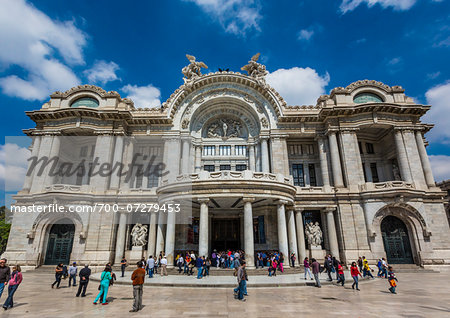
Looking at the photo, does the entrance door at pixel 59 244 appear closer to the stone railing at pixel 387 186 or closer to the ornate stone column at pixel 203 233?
the ornate stone column at pixel 203 233

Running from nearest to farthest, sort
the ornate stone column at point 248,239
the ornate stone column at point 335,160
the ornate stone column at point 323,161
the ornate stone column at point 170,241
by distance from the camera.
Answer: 1. the ornate stone column at point 248,239
2. the ornate stone column at point 170,241
3. the ornate stone column at point 335,160
4. the ornate stone column at point 323,161

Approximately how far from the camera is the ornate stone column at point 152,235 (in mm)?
24989

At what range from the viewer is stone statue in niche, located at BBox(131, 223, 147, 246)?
86.9 feet

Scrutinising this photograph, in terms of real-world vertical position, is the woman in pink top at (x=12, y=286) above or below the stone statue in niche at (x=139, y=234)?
below

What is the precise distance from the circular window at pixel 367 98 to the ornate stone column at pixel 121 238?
101 feet

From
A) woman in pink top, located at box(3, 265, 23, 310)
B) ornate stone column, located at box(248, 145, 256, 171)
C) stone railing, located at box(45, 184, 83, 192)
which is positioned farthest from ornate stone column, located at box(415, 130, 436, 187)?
stone railing, located at box(45, 184, 83, 192)

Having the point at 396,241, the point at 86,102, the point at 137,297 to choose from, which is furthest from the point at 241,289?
the point at 86,102

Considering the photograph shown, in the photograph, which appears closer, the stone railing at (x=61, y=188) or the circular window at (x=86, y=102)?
the stone railing at (x=61, y=188)

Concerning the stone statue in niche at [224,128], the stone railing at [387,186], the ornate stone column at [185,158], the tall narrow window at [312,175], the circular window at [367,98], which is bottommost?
the stone railing at [387,186]

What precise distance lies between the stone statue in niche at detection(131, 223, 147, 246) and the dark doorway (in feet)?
25.3

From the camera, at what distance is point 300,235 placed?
2603 cm

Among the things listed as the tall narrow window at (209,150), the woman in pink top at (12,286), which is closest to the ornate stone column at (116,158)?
the tall narrow window at (209,150)

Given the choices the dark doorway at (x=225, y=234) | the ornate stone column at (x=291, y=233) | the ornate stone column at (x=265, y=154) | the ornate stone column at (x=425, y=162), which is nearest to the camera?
the ornate stone column at (x=291, y=233)

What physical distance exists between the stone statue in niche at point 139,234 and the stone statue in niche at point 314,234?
59.5 feet
